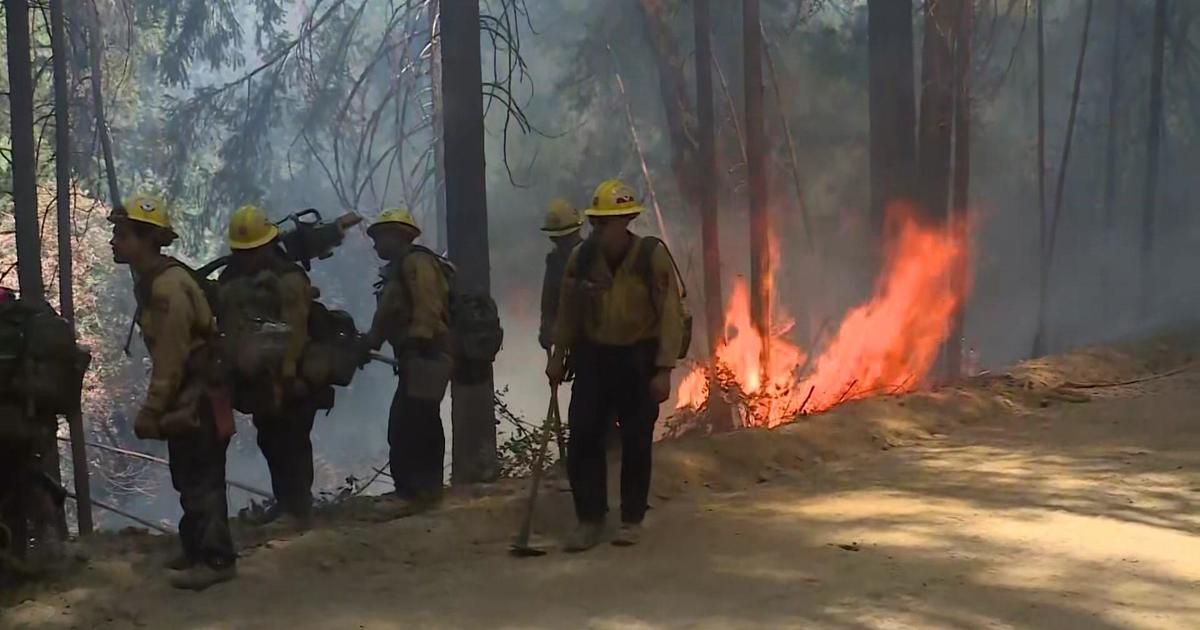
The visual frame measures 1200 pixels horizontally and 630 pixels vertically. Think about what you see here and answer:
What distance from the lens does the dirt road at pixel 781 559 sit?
4.77 meters

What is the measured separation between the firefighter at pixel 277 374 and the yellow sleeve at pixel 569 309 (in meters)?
1.49

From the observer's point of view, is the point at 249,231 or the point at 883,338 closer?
the point at 249,231

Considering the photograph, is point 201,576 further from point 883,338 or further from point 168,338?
point 883,338

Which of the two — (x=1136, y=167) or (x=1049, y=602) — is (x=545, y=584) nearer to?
(x=1049, y=602)

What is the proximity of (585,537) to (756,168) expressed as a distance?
28.5 feet

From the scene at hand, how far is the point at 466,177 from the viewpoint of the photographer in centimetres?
884

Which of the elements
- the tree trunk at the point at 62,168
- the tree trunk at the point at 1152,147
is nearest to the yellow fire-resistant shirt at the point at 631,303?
the tree trunk at the point at 62,168

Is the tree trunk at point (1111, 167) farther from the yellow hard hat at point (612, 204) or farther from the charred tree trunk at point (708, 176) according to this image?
the yellow hard hat at point (612, 204)

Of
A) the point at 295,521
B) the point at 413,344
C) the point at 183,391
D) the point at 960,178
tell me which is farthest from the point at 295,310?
the point at 960,178

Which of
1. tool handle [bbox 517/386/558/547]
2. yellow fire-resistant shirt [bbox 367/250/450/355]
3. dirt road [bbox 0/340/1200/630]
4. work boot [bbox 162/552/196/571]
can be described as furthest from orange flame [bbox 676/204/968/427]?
work boot [bbox 162/552/196/571]

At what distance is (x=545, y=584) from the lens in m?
5.36

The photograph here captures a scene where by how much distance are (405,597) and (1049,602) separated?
2940 mm

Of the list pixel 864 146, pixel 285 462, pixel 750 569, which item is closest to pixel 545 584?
pixel 750 569

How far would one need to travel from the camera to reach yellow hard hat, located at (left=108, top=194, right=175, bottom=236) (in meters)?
5.16
